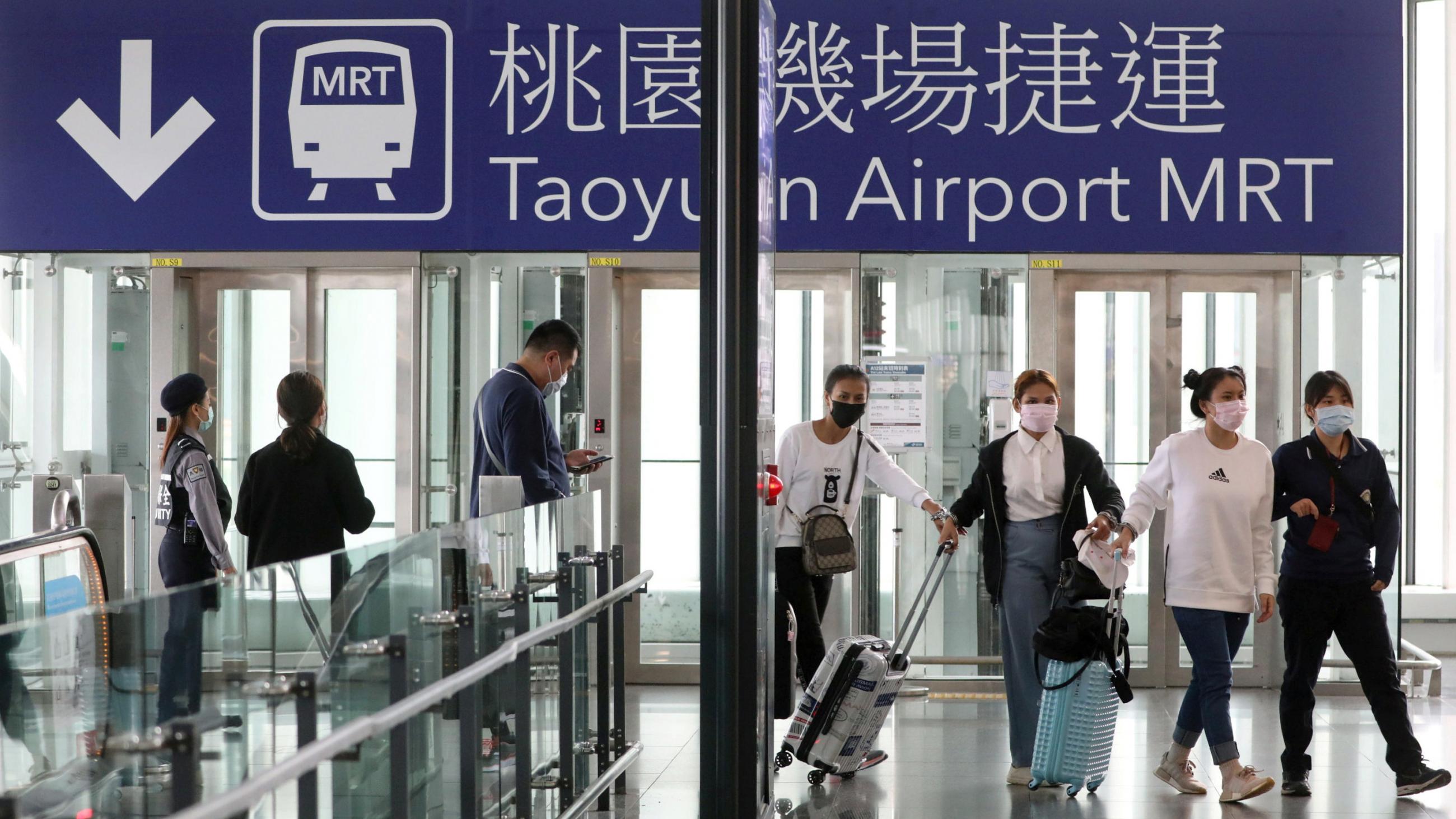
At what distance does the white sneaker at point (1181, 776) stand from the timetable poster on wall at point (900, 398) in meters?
2.53

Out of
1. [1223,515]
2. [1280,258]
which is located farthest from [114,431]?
[1280,258]

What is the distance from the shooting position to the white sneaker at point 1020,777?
5133mm

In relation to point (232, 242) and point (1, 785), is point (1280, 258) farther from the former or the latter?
point (1, 785)

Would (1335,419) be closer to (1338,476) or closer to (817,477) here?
(1338,476)

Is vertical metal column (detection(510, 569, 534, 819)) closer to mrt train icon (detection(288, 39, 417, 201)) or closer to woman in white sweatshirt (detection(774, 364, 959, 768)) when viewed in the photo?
woman in white sweatshirt (detection(774, 364, 959, 768))

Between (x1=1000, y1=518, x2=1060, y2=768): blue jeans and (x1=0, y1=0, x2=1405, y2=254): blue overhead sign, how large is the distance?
101 inches

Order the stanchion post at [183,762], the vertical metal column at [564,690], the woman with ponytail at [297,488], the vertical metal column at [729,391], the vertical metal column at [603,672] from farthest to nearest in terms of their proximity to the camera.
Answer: the woman with ponytail at [297,488]
the vertical metal column at [603,672]
the vertical metal column at [564,690]
the vertical metal column at [729,391]
the stanchion post at [183,762]

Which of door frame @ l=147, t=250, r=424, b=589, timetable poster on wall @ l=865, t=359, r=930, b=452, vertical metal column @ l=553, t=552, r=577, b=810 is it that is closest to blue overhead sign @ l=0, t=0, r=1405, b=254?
door frame @ l=147, t=250, r=424, b=589

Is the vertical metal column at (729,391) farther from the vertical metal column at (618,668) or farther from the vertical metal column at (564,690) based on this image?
the vertical metal column at (618,668)

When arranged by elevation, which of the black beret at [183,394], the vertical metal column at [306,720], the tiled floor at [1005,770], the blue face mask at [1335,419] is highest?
the black beret at [183,394]

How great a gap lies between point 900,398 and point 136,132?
14.6 feet

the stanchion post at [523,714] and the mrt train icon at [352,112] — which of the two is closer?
the stanchion post at [523,714]

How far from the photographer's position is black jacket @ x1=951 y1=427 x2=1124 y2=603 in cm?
504

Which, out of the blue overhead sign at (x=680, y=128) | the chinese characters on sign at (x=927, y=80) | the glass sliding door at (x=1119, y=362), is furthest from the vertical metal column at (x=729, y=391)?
the glass sliding door at (x=1119, y=362)
